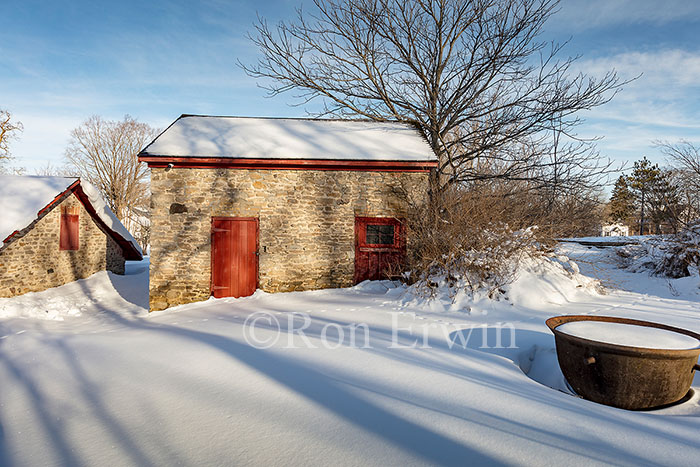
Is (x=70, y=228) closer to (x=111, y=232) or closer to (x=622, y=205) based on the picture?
(x=111, y=232)

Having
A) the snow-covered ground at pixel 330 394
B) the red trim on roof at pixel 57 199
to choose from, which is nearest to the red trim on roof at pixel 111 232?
the red trim on roof at pixel 57 199

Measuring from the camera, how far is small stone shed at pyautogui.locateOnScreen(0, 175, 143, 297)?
33.4 feet

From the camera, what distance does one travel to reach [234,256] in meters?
9.33

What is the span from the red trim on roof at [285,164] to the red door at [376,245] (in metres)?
1.37

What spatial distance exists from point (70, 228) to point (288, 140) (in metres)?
8.16

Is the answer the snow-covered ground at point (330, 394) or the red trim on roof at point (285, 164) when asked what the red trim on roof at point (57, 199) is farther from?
the snow-covered ground at point (330, 394)

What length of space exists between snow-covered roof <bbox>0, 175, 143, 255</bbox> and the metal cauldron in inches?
510

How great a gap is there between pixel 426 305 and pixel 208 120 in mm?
8991

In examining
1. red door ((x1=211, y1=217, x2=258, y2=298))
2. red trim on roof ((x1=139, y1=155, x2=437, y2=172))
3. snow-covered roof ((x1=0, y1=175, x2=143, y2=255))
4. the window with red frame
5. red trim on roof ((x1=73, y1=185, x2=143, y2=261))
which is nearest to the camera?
red trim on roof ((x1=139, y1=155, x2=437, y2=172))

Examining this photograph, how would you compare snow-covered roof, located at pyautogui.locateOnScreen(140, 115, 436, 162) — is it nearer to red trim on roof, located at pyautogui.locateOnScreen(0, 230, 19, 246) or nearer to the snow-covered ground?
the snow-covered ground

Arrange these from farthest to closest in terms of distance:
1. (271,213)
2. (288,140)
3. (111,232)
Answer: (111,232) < (288,140) < (271,213)

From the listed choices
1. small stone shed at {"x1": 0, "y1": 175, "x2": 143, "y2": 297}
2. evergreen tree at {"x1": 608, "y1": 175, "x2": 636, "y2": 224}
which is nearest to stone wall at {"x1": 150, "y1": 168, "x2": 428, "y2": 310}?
small stone shed at {"x1": 0, "y1": 175, "x2": 143, "y2": 297}

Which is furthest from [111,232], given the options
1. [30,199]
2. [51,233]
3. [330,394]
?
[330,394]

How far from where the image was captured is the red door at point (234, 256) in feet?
30.4
